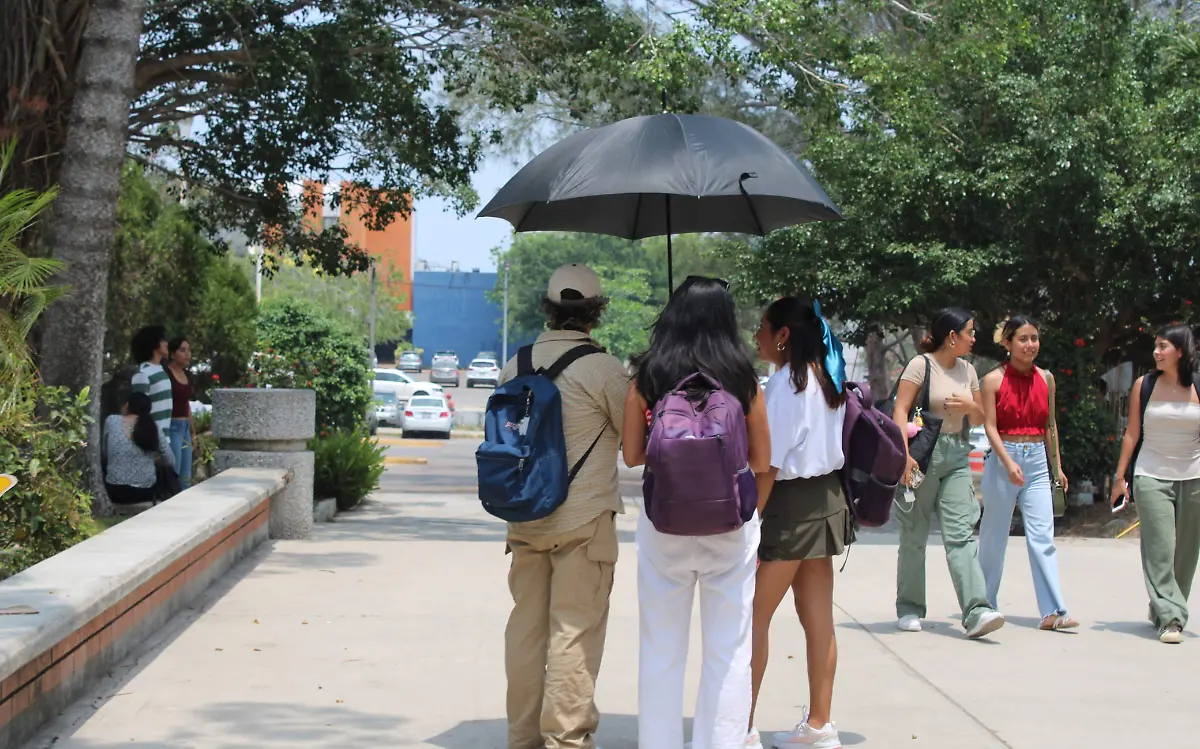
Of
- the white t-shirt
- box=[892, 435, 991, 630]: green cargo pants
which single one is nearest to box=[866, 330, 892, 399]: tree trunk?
box=[892, 435, 991, 630]: green cargo pants

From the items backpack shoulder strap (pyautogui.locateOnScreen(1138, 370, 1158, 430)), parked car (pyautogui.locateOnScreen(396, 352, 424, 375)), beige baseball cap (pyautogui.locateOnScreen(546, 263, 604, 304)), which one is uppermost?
beige baseball cap (pyautogui.locateOnScreen(546, 263, 604, 304))

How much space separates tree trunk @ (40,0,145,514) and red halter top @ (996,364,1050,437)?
6.10 metres

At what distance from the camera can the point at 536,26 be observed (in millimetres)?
13047

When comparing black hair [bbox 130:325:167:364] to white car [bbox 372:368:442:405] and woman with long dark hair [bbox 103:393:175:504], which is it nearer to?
woman with long dark hair [bbox 103:393:175:504]

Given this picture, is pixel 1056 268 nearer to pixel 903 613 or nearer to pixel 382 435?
pixel 903 613

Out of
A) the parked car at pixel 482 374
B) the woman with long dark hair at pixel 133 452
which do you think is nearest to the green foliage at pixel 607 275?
the parked car at pixel 482 374

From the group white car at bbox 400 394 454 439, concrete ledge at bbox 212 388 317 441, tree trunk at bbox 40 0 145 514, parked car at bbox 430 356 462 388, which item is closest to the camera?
tree trunk at bbox 40 0 145 514

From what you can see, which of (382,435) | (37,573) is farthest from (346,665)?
(382,435)

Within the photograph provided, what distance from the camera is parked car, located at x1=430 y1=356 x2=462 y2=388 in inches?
3061

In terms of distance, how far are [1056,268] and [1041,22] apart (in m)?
2.97

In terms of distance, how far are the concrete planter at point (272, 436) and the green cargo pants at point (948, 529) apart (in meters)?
5.12

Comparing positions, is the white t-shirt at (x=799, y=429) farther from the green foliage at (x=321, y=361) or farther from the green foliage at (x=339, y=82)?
the green foliage at (x=321, y=361)

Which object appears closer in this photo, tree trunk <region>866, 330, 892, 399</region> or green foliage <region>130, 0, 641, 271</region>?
green foliage <region>130, 0, 641, 271</region>

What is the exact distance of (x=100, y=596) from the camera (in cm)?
554
